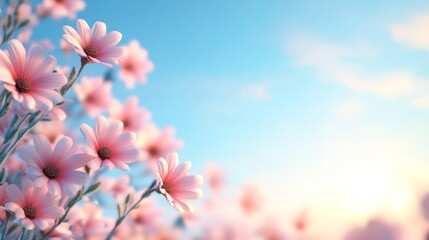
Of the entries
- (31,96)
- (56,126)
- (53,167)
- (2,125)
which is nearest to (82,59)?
(31,96)

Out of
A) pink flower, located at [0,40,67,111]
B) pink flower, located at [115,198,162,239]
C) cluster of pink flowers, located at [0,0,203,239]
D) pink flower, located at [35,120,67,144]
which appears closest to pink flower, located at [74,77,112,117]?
pink flower, located at [35,120,67,144]

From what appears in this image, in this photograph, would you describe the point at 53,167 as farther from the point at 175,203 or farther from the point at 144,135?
the point at 144,135

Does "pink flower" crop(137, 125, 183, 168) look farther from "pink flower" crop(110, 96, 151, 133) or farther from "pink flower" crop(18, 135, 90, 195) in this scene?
"pink flower" crop(18, 135, 90, 195)

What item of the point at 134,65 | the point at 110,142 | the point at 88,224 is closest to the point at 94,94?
the point at 134,65

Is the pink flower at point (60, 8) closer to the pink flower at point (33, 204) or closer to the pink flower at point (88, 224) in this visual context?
the pink flower at point (88, 224)

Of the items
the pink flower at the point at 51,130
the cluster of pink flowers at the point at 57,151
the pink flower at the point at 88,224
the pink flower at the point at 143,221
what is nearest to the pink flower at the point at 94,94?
the pink flower at the point at 51,130

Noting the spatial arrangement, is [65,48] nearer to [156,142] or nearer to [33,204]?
[156,142]
